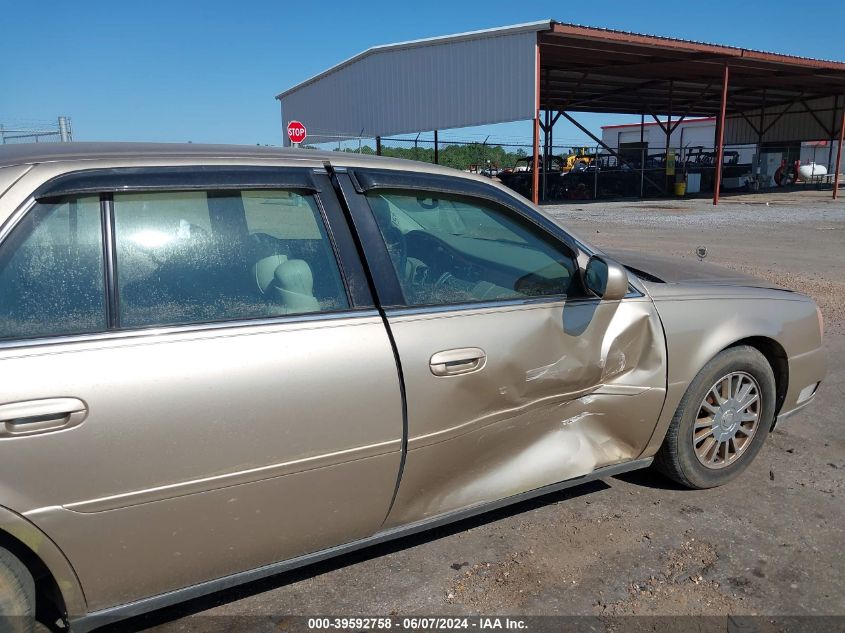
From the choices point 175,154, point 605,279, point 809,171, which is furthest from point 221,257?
point 809,171

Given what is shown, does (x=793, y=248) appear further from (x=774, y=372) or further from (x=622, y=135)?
(x=622, y=135)

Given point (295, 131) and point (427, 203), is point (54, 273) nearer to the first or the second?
point (427, 203)

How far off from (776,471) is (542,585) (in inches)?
70.8

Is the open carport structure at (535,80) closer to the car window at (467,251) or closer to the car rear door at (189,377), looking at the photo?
the car window at (467,251)

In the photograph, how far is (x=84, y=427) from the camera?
1879 millimetres

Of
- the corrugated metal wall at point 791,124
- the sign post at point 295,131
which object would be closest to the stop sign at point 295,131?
the sign post at point 295,131

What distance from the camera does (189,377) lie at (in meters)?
2.03

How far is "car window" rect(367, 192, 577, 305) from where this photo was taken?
2.65m

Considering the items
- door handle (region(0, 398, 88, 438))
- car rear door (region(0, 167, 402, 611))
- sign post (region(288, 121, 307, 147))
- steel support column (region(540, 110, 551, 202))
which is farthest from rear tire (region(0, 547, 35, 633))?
steel support column (region(540, 110, 551, 202))

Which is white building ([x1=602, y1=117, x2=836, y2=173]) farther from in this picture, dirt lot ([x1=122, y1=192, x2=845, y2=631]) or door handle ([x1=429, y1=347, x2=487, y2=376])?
door handle ([x1=429, y1=347, x2=487, y2=376])

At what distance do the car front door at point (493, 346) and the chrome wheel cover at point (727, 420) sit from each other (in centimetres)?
41

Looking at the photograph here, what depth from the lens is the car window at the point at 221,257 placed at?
6.92 ft

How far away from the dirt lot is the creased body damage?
0.34 m

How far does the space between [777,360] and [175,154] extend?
316cm
